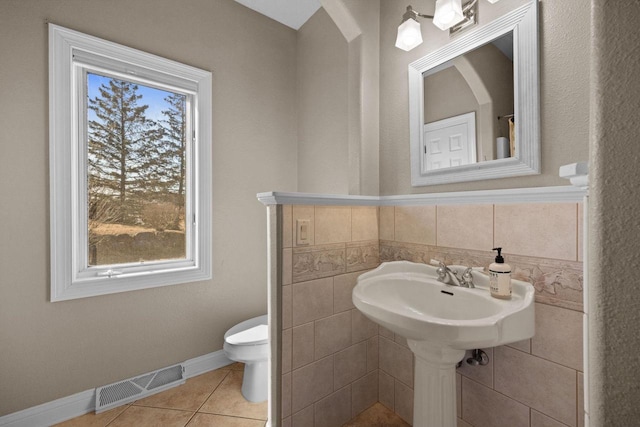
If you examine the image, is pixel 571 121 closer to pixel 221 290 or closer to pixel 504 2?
pixel 504 2

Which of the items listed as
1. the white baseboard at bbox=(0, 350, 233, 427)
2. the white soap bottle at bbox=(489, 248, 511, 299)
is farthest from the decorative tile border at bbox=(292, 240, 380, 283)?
the white baseboard at bbox=(0, 350, 233, 427)

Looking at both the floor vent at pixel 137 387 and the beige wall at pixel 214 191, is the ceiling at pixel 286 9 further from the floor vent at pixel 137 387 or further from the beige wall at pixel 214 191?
the floor vent at pixel 137 387

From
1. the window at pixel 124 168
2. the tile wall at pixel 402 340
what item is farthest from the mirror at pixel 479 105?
the window at pixel 124 168

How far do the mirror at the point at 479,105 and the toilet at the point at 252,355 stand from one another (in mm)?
1276

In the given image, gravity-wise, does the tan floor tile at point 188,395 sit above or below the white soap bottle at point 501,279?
below

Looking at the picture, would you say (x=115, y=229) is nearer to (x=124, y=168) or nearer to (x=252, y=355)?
(x=124, y=168)

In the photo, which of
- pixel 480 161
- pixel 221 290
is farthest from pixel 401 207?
pixel 221 290

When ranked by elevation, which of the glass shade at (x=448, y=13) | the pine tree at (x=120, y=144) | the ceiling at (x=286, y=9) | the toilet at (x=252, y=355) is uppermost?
the ceiling at (x=286, y=9)

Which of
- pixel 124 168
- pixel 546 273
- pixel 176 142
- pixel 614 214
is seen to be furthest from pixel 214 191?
pixel 614 214

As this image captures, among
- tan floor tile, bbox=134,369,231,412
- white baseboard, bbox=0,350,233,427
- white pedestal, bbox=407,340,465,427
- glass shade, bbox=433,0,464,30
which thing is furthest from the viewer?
tan floor tile, bbox=134,369,231,412

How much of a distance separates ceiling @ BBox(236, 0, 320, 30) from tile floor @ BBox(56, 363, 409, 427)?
8.85 ft

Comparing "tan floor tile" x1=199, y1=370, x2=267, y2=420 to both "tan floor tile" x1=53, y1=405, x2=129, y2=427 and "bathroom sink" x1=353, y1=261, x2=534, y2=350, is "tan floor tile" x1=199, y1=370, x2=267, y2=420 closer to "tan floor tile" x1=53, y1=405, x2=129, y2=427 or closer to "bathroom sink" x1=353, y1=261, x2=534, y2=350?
"tan floor tile" x1=53, y1=405, x2=129, y2=427

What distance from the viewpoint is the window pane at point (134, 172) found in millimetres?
1713

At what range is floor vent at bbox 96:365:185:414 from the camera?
1.62 m
